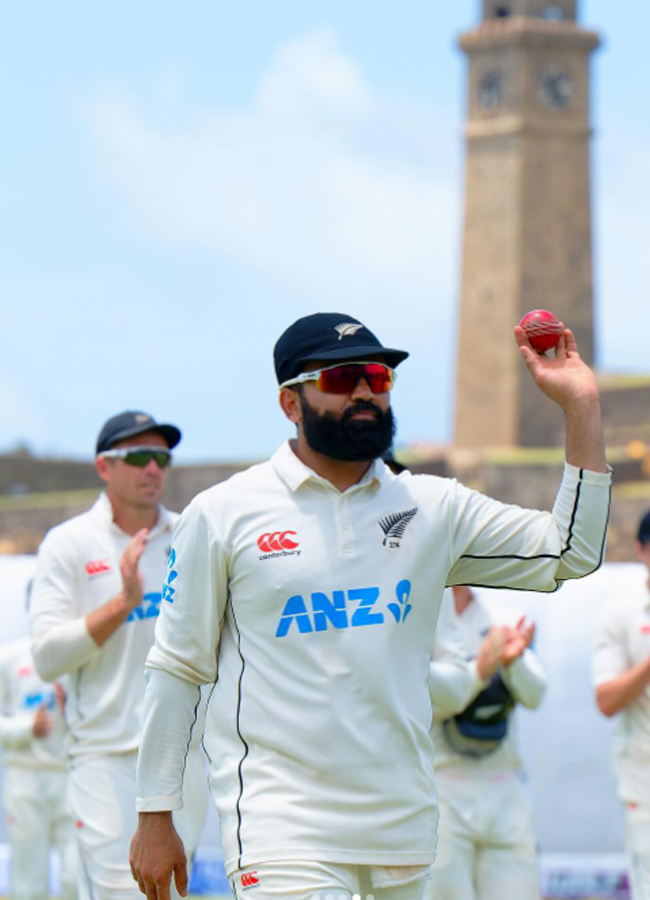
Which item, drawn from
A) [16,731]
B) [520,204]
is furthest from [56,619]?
[520,204]

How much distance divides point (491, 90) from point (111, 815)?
55.0 m

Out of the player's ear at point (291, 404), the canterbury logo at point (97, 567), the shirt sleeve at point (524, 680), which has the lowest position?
the shirt sleeve at point (524, 680)

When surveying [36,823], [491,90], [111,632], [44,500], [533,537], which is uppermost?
[491,90]

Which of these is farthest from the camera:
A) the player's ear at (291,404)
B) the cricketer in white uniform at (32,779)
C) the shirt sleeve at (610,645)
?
the cricketer in white uniform at (32,779)

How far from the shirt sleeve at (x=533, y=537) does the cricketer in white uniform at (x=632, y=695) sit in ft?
9.24

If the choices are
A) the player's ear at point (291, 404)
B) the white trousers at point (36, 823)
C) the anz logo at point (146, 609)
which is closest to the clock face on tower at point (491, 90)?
the white trousers at point (36, 823)

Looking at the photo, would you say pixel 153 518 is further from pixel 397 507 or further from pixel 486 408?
pixel 486 408

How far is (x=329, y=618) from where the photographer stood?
517cm

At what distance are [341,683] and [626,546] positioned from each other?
2839 cm

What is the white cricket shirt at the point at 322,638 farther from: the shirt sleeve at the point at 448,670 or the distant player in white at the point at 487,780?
the distant player in white at the point at 487,780

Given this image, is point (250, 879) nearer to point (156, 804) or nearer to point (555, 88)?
point (156, 804)

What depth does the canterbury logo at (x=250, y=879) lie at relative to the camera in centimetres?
506

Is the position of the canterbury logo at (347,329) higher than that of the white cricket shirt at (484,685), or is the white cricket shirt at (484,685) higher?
the canterbury logo at (347,329)

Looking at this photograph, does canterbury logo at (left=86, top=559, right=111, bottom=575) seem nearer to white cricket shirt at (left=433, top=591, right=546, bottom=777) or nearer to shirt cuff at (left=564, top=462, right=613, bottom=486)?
white cricket shirt at (left=433, top=591, right=546, bottom=777)
